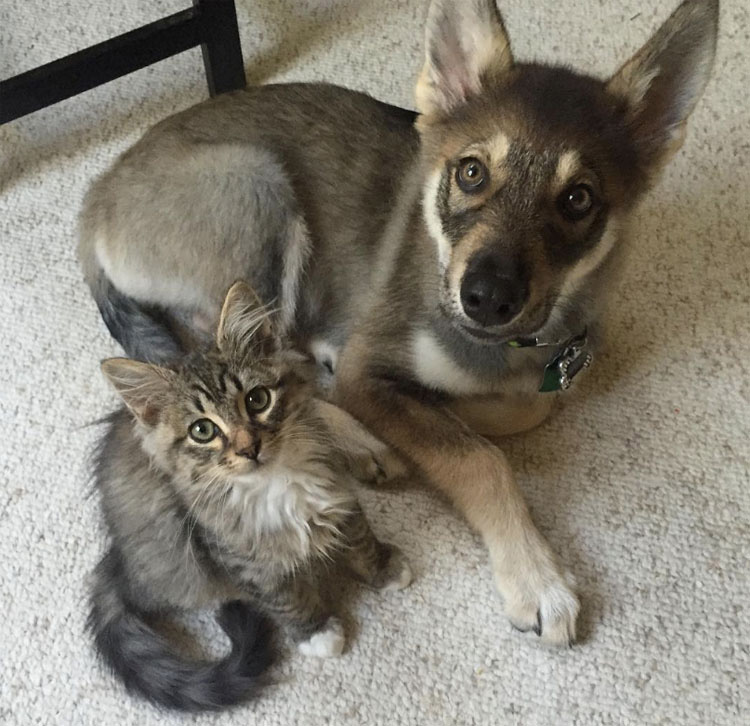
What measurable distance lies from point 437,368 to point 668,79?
695 mm

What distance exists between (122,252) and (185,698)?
0.96 metres

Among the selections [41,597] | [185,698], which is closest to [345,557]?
[185,698]

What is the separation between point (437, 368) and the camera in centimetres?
165

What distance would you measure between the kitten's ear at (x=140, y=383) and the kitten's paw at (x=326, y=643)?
532 millimetres

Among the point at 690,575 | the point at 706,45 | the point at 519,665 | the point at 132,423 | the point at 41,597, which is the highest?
the point at 706,45

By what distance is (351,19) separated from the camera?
101 inches

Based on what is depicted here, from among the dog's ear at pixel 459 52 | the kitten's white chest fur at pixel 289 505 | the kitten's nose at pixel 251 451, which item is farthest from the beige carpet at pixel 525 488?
the dog's ear at pixel 459 52

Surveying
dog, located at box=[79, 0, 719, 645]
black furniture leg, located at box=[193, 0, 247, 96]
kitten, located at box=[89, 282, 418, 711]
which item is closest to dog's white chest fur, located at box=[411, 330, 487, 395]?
dog, located at box=[79, 0, 719, 645]

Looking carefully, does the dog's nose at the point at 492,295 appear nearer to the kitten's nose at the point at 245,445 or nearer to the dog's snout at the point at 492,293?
the dog's snout at the point at 492,293

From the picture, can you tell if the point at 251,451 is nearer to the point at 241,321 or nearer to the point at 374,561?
the point at 241,321

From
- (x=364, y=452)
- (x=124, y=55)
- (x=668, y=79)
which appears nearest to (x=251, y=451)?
(x=364, y=452)

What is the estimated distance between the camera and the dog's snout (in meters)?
1.33

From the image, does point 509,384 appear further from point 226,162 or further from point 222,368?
point 226,162

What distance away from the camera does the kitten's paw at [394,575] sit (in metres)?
1.58
